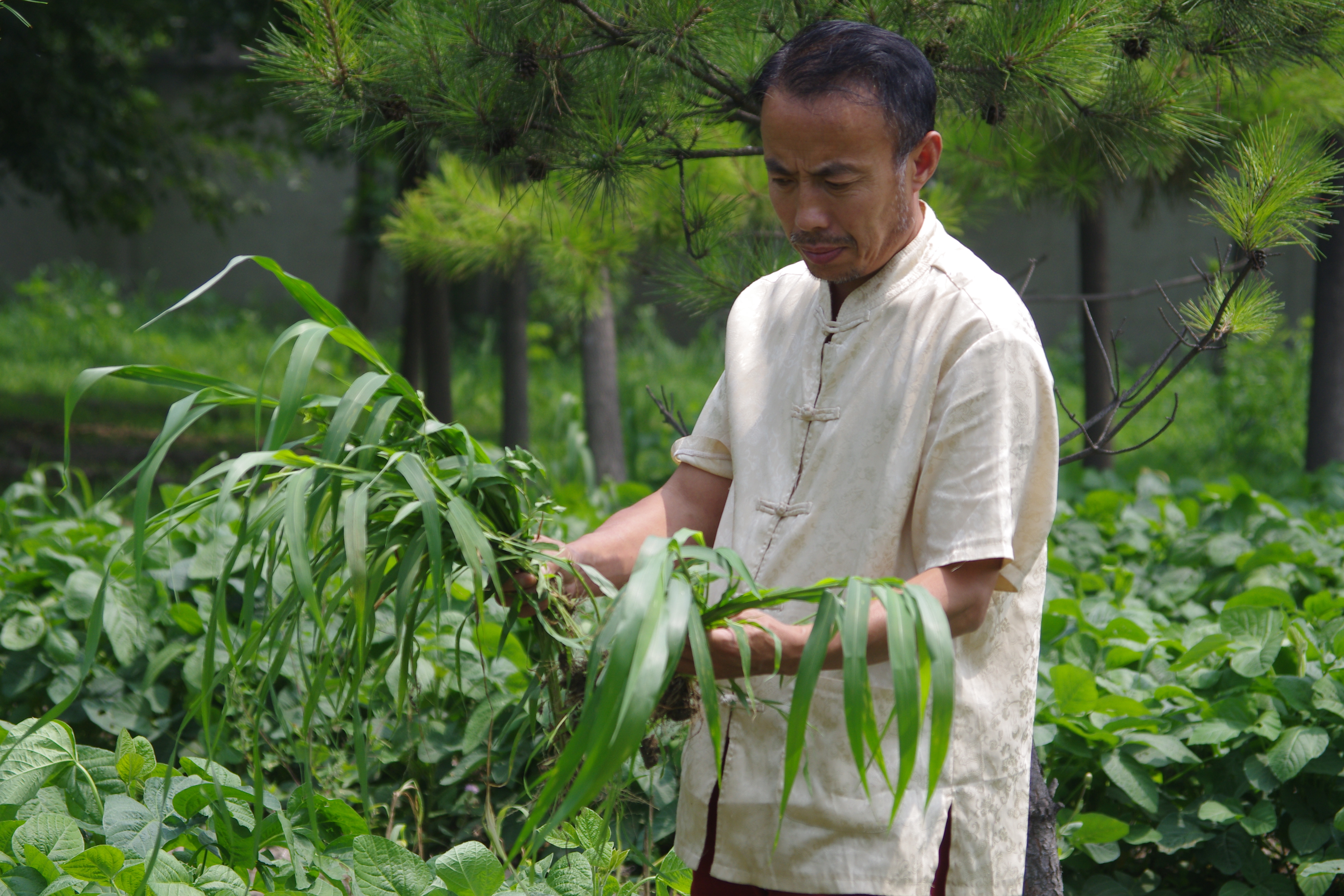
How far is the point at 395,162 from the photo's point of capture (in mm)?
2707

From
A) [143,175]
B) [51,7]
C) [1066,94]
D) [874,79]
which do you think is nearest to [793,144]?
[874,79]

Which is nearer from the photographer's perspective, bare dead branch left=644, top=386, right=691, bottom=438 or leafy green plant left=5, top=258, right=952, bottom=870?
leafy green plant left=5, top=258, right=952, bottom=870

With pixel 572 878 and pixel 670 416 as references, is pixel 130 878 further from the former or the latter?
pixel 670 416

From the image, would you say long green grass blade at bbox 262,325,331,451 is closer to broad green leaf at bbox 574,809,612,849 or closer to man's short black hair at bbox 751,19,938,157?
man's short black hair at bbox 751,19,938,157

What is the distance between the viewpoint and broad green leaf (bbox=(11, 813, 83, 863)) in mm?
1527

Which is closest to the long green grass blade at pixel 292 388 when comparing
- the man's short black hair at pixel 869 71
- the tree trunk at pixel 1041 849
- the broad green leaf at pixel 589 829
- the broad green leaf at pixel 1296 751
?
the man's short black hair at pixel 869 71

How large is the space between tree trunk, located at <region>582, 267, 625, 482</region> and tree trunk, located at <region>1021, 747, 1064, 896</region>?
10.1 ft

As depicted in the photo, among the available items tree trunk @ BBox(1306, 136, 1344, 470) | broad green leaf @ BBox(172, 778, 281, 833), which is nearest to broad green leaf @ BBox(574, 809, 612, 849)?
broad green leaf @ BBox(172, 778, 281, 833)

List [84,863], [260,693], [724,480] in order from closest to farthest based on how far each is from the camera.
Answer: [260,693] → [84,863] → [724,480]

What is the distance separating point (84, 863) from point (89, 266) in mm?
12021

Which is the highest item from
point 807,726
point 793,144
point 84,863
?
point 793,144

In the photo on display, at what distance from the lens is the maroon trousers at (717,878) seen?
137 cm

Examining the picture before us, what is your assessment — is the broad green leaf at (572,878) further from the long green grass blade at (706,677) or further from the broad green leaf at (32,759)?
the broad green leaf at (32,759)

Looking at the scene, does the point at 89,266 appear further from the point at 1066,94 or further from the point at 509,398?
the point at 1066,94
